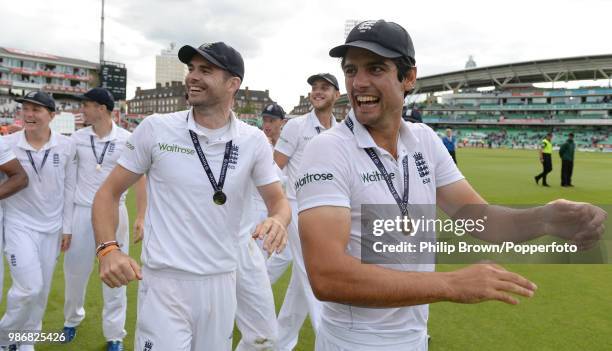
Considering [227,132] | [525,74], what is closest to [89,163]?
[227,132]

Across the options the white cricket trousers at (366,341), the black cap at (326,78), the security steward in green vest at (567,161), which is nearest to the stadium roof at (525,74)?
the security steward in green vest at (567,161)

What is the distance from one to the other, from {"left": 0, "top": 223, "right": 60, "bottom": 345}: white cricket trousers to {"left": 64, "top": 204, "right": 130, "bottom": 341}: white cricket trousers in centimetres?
25

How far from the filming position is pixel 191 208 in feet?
9.49

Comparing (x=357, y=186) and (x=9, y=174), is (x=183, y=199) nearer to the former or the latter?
(x=357, y=186)

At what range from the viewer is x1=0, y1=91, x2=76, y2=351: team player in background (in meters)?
4.23

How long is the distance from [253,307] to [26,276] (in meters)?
2.24

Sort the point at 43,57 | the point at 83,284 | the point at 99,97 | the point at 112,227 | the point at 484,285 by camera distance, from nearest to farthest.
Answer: the point at 484,285 < the point at 112,227 < the point at 83,284 < the point at 99,97 < the point at 43,57

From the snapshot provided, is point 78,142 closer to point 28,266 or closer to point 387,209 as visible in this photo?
point 28,266

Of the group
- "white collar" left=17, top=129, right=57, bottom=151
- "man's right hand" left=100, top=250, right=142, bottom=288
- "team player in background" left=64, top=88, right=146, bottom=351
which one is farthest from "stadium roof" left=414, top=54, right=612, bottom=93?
"man's right hand" left=100, top=250, right=142, bottom=288

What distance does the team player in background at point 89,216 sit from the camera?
4.46 meters

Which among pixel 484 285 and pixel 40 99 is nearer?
pixel 484 285

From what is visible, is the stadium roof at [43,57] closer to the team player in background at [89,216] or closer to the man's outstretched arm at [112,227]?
the team player in background at [89,216]

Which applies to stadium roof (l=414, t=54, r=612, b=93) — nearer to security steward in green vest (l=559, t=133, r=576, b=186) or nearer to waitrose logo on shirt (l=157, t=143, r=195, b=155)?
security steward in green vest (l=559, t=133, r=576, b=186)

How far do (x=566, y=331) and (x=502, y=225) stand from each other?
3.31 metres
